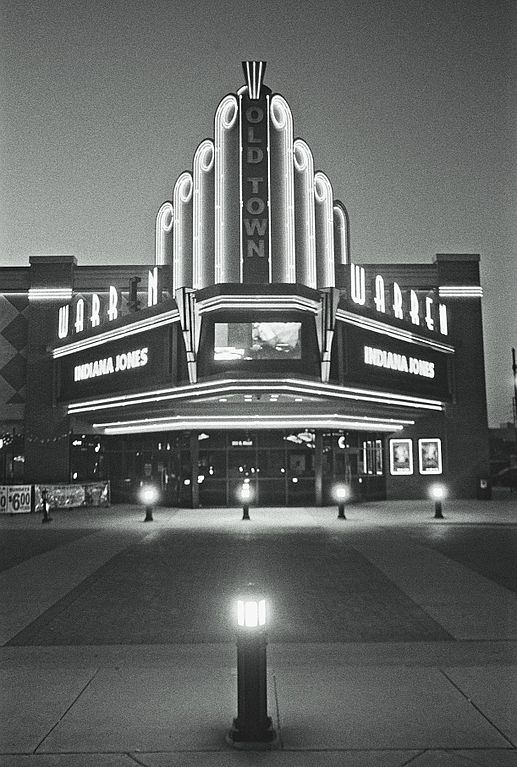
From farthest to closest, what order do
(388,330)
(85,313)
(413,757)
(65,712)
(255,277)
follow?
(85,313)
(388,330)
(255,277)
(65,712)
(413,757)

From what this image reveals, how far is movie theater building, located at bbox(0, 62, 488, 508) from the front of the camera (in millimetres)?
22172

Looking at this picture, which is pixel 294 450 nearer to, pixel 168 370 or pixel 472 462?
pixel 168 370

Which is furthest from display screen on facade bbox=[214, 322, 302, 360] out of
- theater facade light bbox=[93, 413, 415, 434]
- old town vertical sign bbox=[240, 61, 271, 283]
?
theater facade light bbox=[93, 413, 415, 434]

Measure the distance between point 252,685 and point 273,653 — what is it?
2.25m

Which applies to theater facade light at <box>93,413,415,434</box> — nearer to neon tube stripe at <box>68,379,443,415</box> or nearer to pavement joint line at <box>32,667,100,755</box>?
neon tube stripe at <box>68,379,443,415</box>

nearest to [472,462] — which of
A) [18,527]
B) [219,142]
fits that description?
[219,142]

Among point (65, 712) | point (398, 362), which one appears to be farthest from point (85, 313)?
point (65, 712)

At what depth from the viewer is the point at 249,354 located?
21891 millimetres

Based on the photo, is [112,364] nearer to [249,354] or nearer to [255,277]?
[249,354]

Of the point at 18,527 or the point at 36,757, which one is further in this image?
the point at 18,527

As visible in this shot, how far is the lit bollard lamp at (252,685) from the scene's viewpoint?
16.6 ft

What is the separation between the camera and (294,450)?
27.4 meters

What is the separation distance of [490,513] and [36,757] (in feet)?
70.8

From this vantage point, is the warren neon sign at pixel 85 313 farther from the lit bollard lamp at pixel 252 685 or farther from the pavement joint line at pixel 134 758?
the pavement joint line at pixel 134 758
